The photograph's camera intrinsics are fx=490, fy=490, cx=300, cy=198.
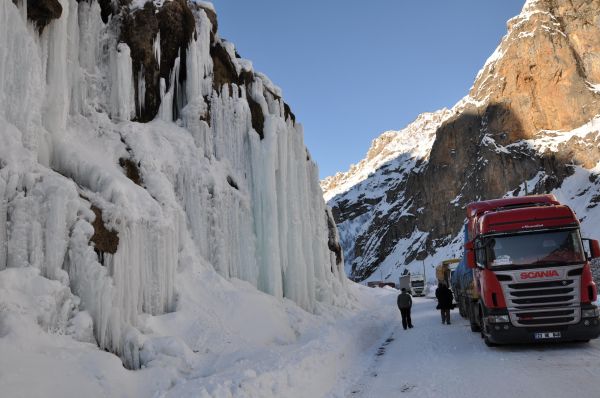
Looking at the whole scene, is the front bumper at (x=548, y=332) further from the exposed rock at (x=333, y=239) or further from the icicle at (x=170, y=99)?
the exposed rock at (x=333, y=239)

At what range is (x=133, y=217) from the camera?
10.7 meters

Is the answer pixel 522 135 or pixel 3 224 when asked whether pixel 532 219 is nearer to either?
pixel 3 224

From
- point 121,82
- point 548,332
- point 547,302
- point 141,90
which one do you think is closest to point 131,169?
point 121,82

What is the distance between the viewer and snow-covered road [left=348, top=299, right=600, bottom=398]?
7.22m

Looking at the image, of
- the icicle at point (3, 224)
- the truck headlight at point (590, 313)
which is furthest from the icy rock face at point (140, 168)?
the truck headlight at point (590, 313)

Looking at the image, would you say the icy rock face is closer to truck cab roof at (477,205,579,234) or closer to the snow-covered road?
the snow-covered road

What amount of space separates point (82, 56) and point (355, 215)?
171 metres

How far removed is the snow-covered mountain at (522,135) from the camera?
89.6m

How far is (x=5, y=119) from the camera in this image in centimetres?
968

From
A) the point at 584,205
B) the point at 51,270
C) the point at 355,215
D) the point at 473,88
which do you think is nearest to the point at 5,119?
the point at 51,270

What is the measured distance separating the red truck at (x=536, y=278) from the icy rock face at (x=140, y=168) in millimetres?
7336

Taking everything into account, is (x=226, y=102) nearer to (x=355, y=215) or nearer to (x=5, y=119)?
(x=5, y=119)

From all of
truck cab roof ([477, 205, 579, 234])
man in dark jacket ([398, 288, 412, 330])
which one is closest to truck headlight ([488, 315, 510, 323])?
truck cab roof ([477, 205, 579, 234])

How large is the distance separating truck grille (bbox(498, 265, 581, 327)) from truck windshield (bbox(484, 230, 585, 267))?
34 cm
